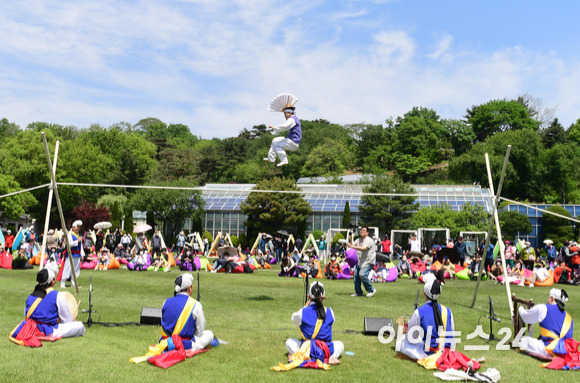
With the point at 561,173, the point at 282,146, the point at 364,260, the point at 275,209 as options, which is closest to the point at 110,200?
the point at 275,209

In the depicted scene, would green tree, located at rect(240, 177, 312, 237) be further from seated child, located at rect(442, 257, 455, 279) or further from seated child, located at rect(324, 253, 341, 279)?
seated child, located at rect(324, 253, 341, 279)

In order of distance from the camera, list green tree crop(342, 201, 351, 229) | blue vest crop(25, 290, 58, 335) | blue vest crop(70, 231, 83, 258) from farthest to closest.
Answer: green tree crop(342, 201, 351, 229), blue vest crop(70, 231, 83, 258), blue vest crop(25, 290, 58, 335)

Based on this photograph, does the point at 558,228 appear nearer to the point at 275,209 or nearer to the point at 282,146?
the point at 275,209

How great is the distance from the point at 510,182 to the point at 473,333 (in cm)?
5652

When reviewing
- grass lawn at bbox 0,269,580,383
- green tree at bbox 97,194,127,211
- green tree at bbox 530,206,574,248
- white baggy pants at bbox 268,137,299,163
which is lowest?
grass lawn at bbox 0,269,580,383

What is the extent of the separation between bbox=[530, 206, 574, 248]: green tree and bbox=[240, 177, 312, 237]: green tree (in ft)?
61.0

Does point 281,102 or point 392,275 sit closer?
point 281,102

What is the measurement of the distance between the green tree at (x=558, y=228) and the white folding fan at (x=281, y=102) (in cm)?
3614

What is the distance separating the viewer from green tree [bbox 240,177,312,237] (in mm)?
44688

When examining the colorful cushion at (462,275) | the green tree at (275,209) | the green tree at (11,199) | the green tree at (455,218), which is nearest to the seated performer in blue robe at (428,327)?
the colorful cushion at (462,275)

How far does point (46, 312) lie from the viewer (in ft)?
26.3

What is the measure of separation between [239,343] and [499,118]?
236 feet

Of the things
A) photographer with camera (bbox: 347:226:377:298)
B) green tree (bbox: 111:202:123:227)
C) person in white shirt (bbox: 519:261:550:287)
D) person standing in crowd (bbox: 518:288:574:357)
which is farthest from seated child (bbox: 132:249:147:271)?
green tree (bbox: 111:202:123:227)

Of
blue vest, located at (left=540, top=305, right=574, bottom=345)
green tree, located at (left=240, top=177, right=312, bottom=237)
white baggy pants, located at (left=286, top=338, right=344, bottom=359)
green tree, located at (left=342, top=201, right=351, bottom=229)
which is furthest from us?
green tree, located at (left=342, top=201, right=351, bottom=229)
